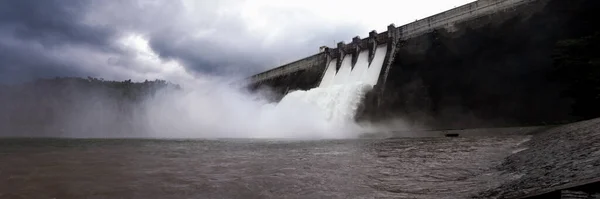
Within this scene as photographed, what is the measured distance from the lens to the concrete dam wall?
21562 mm

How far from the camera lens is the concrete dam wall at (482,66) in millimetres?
21562

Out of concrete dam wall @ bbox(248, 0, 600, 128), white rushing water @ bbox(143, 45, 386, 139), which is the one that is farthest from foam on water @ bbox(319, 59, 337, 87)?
concrete dam wall @ bbox(248, 0, 600, 128)

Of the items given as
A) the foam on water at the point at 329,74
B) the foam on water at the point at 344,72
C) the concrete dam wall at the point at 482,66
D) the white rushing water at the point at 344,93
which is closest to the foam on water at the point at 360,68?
the white rushing water at the point at 344,93

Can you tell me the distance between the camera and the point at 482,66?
2500 centimetres

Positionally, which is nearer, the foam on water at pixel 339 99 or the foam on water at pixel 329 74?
the foam on water at pixel 339 99

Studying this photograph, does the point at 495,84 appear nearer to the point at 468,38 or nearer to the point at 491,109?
the point at 491,109

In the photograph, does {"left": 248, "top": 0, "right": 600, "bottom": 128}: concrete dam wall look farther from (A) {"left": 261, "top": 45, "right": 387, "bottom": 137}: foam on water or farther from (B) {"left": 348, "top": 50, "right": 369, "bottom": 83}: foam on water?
(B) {"left": 348, "top": 50, "right": 369, "bottom": 83}: foam on water

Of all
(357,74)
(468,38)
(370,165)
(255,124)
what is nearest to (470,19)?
(468,38)

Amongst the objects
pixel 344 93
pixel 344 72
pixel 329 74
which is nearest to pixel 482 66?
pixel 344 93

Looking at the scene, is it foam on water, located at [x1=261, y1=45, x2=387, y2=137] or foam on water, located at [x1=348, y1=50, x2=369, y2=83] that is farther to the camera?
foam on water, located at [x1=348, y1=50, x2=369, y2=83]

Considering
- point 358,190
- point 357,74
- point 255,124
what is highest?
point 357,74

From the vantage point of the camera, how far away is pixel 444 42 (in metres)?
28.5

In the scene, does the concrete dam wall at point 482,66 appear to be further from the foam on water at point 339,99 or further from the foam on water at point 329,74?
the foam on water at point 329,74

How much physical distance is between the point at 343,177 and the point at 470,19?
2486 cm
